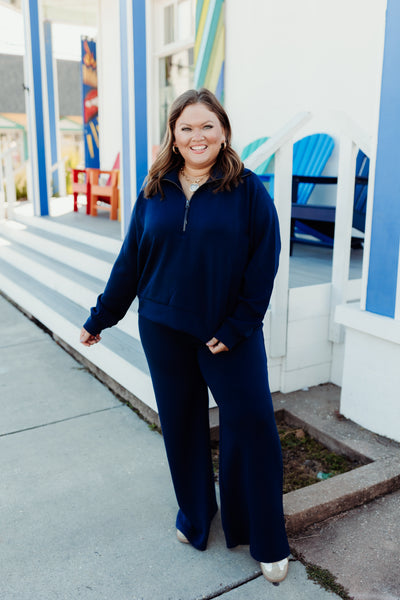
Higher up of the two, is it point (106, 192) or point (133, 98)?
point (133, 98)

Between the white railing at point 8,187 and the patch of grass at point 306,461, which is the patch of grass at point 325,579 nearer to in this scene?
the patch of grass at point 306,461

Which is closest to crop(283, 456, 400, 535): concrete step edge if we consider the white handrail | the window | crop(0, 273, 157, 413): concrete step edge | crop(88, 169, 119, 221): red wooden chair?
crop(0, 273, 157, 413): concrete step edge

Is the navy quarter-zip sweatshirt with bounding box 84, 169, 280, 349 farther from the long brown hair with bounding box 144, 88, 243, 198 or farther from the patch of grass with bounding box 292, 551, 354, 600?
the patch of grass with bounding box 292, 551, 354, 600

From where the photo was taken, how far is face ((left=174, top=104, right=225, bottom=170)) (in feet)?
5.54

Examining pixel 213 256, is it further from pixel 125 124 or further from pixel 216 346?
pixel 125 124

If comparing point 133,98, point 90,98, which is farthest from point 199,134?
point 90,98

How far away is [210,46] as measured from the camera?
618 cm

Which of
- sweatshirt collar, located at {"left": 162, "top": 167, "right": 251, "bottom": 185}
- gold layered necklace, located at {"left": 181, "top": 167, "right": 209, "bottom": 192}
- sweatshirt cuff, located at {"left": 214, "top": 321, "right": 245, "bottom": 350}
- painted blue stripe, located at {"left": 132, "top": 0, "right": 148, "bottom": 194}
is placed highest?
painted blue stripe, located at {"left": 132, "top": 0, "right": 148, "bottom": 194}

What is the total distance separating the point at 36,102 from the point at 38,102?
0.03 meters

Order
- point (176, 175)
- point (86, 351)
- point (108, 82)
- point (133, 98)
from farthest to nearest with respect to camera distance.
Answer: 1. point (108, 82)
2. point (133, 98)
3. point (86, 351)
4. point (176, 175)

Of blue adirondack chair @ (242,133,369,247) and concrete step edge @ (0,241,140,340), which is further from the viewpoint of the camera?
blue adirondack chair @ (242,133,369,247)

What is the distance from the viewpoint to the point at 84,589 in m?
1.85

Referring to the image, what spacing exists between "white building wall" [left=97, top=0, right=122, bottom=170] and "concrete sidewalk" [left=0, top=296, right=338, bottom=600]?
19.9ft

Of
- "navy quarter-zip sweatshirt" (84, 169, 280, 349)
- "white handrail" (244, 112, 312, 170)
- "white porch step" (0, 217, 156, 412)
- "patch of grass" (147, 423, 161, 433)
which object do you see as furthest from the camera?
"white porch step" (0, 217, 156, 412)
